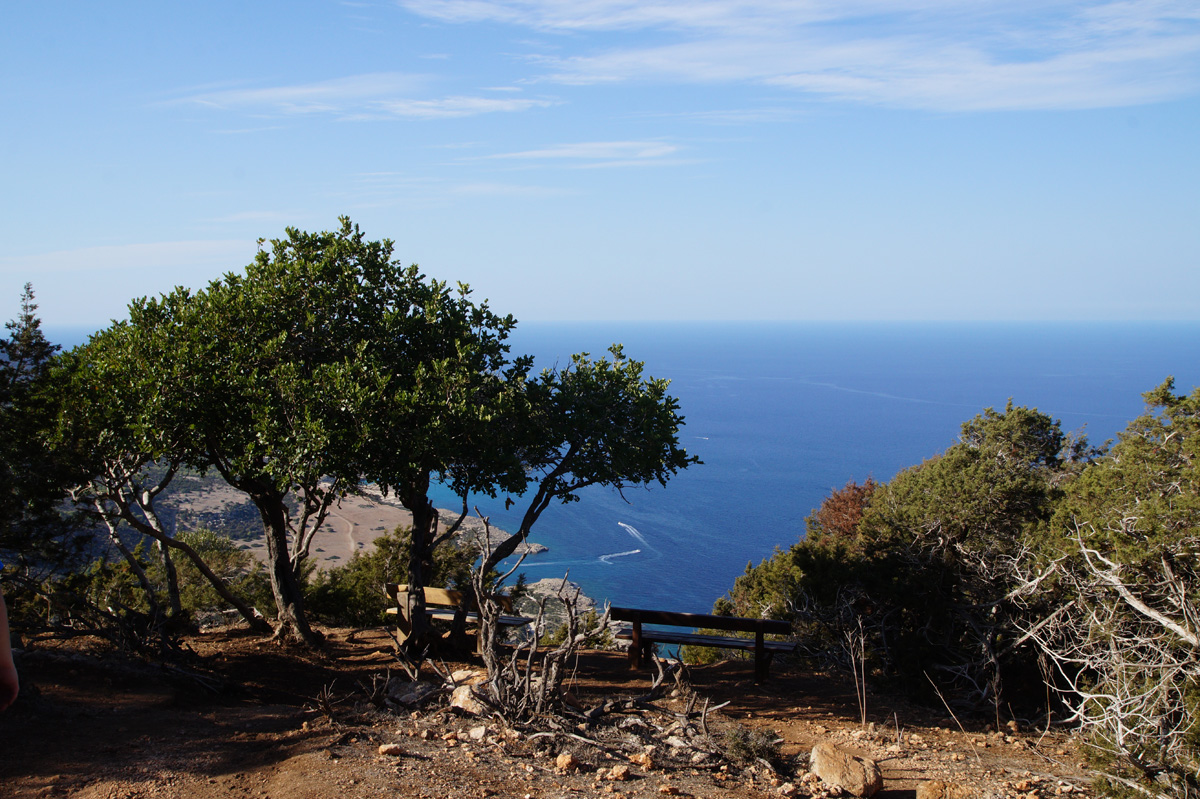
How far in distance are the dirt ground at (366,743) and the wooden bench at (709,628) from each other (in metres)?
0.68

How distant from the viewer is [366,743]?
21.6 ft

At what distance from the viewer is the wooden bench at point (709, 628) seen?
33.1 feet

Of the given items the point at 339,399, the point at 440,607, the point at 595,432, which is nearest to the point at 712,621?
the point at 595,432

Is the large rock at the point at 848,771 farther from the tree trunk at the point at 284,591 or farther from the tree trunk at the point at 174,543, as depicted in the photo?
the tree trunk at the point at 174,543

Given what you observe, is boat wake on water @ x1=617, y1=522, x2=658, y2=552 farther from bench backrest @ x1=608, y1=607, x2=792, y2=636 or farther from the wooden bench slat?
bench backrest @ x1=608, y1=607, x2=792, y2=636

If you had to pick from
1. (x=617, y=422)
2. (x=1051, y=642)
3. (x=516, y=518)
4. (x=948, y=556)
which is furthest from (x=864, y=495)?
(x=516, y=518)

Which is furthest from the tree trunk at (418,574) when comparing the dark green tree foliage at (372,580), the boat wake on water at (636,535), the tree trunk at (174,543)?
the boat wake on water at (636,535)

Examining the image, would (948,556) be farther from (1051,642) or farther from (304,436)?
(304,436)

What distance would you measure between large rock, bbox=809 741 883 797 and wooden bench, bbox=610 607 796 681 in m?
3.20

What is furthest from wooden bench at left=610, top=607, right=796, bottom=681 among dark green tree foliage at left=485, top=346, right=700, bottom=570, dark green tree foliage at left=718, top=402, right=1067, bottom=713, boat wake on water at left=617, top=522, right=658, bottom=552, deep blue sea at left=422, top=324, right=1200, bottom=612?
boat wake on water at left=617, top=522, right=658, bottom=552

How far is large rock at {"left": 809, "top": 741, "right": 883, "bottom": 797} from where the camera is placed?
6.38 meters

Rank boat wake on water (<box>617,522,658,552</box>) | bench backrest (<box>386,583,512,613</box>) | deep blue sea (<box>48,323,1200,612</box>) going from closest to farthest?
bench backrest (<box>386,583,512,613</box>), deep blue sea (<box>48,323,1200,612</box>), boat wake on water (<box>617,522,658,552</box>)

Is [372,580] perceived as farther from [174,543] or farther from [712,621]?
[712,621]

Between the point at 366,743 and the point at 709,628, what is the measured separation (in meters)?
5.07
